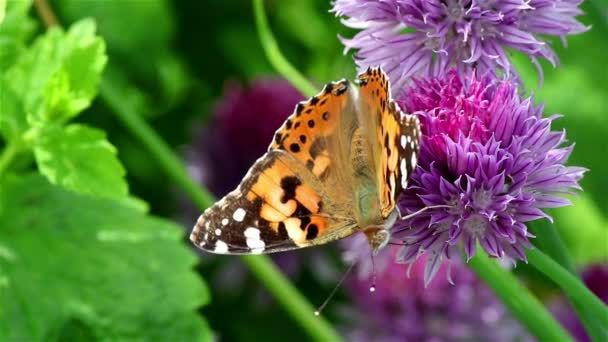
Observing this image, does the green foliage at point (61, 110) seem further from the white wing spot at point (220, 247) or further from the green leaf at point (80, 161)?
the white wing spot at point (220, 247)

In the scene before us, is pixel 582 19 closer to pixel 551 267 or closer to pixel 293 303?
pixel 293 303

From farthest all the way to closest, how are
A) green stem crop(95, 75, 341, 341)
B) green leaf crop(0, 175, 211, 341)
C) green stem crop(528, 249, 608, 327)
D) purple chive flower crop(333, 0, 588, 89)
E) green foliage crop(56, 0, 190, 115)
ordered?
green foliage crop(56, 0, 190, 115) < green stem crop(95, 75, 341, 341) < green leaf crop(0, 175, 211, 341) < purple chive flower crop(333, 0, 588, 89) < green stem crop(528, 249, 608, 327)

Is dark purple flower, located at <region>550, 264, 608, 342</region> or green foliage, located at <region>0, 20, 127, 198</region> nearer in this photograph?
green foliage, located at <region>0, 20, 127, 198</region>

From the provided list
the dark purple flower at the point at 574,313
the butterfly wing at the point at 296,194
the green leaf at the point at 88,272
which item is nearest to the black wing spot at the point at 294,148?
the butterfly wing at the point at 296,194

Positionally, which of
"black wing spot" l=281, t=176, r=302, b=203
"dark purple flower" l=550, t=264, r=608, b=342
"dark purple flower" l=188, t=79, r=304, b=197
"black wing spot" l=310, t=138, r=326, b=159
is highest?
"black wing spot" l=310, t=138, r=326, b=159

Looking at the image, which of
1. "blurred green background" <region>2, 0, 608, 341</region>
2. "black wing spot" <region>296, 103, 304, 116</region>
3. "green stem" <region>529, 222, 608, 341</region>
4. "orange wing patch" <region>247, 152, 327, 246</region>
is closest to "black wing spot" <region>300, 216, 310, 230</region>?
"orange wing patch" <region>247, 152, 327, 246</region>

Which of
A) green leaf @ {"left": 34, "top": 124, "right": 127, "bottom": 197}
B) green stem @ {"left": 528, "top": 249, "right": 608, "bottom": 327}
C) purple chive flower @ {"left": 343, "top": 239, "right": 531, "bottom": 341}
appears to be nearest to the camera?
green stem @ {"left": 528, "top": 249, "right": 608, "bottom": 327}

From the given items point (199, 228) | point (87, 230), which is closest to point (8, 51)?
point (87, 230)

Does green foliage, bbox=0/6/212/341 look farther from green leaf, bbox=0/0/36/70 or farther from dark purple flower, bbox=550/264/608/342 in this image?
dark purple flower, bbox=550/264/608/342
